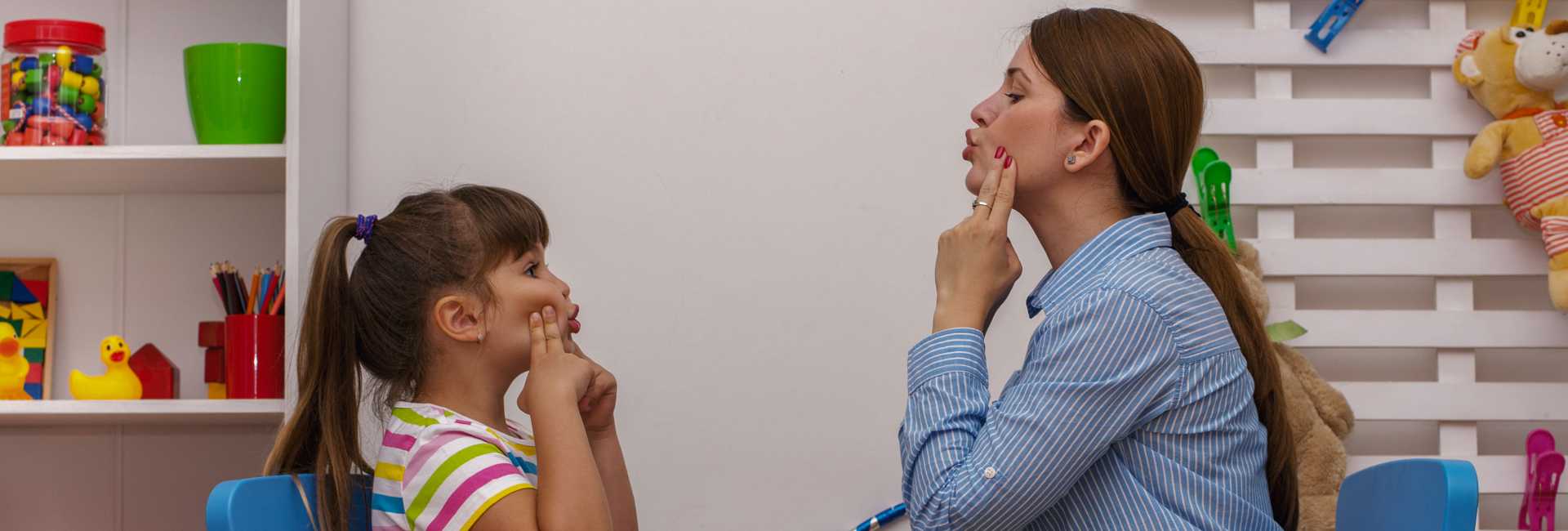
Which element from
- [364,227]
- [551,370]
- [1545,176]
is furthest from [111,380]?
[1545,176]

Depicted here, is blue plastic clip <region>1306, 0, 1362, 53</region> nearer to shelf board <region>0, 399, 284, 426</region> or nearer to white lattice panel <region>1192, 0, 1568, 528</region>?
white lattice panel <region>1192, 0, 1568, 528</region>

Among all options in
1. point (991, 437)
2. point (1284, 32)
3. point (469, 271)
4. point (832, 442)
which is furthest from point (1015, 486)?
point (1284, 32)

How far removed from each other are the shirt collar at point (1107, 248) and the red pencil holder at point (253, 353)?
0.98 m

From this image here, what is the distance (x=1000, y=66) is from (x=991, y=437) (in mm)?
930

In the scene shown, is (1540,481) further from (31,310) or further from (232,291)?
(31,310)

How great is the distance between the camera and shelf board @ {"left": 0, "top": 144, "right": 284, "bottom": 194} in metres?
1.60

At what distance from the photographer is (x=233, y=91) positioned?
1.62 metres

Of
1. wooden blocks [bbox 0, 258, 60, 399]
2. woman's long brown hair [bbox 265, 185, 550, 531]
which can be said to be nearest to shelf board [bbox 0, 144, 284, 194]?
wooden blocks [bbox 0, 258, 60, 399]

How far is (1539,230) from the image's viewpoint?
1.75 metres

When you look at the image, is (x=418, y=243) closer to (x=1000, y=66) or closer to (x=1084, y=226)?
(x=1084, y=226)

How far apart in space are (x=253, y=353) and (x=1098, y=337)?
3.53 ft

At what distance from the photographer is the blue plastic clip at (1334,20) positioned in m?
1.77

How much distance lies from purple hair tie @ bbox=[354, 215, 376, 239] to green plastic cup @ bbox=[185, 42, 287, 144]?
37 cm

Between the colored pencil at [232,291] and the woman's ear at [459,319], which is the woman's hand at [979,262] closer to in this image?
the woman's ear at [459,319]
